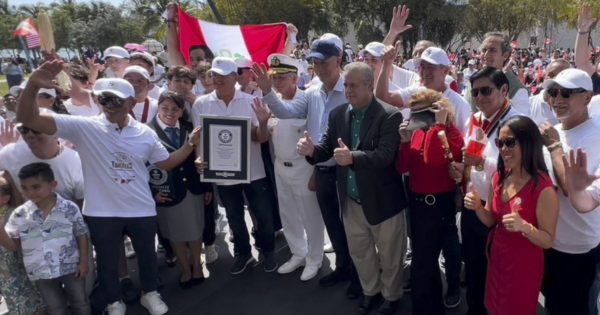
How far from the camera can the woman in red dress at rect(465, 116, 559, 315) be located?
238 cm

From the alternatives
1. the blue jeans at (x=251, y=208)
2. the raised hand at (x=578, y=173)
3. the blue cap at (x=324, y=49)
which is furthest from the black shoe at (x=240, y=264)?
the raised hand at (x=578, y=173)

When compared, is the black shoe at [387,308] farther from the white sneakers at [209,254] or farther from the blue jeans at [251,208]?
the white sneakers at [209,254]

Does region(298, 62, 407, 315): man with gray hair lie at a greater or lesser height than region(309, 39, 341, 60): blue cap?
lesser

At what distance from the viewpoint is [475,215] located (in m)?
3.02

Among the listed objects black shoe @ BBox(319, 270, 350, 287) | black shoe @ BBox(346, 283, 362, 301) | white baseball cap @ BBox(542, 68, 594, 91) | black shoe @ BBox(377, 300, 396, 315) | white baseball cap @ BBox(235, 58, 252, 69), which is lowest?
black shoe @ BBox(319, 270, 350, 287)

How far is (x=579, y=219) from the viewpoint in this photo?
8.59 ft

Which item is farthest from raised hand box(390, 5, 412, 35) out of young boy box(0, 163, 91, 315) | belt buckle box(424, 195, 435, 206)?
young boy box(0, 163, 91, 315)

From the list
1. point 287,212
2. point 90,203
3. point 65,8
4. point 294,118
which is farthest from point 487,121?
point 65,8

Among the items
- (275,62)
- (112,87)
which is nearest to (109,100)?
(112,87)

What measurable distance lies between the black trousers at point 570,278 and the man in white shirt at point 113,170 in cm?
299

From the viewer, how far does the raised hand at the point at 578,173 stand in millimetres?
2299

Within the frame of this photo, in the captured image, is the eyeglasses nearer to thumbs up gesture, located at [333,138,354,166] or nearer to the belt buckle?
the belt buckle

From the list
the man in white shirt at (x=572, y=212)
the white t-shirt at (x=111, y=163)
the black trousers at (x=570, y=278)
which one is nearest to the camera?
the man in white shirt at (x=572, y=212)

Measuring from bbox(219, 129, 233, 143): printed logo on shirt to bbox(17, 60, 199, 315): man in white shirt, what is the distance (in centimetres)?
51
